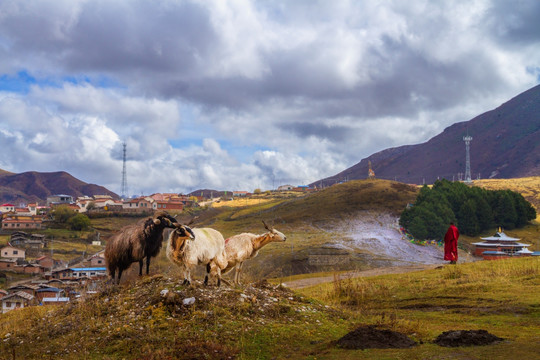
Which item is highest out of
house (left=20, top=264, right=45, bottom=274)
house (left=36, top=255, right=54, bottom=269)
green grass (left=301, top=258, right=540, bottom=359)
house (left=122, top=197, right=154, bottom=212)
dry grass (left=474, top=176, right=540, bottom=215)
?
dry grass (left=474, top=176, right=540, bottom=215)

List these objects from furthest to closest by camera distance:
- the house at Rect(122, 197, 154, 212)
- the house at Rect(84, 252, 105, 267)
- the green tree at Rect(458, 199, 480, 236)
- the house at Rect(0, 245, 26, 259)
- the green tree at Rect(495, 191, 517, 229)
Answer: the house at Rect(122, 197, 154, 212)
the house at Rect(0, 245, 26, 259)
the green tree at Rect(495, 191, 517, 229)
the green tree at Rect(458, 199, 480, 236)
the house at Rect(84, 252, 105, 267)

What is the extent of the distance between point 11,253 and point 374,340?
86343mm

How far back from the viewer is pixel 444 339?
35.3 ft

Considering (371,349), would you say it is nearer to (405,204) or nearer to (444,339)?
(444,339)

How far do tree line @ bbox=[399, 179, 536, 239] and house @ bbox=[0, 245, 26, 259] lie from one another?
2405 inches

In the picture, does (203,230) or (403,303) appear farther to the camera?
(403,303)

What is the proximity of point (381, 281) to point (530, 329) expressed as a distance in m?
11.6

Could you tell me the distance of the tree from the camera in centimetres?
10675

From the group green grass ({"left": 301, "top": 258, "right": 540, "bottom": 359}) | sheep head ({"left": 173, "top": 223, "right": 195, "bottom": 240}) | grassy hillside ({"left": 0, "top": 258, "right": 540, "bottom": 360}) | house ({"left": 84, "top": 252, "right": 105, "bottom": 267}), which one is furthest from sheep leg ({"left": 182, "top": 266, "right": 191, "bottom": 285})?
house ({"left": 84, "top": 252, "right": 105, "bottom": 267})

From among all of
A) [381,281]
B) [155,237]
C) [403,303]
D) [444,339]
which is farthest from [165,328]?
[381,281]

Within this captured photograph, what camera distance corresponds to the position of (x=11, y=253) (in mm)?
84312

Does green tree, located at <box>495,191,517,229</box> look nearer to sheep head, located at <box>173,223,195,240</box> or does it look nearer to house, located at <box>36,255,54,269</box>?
house, located at <box>36,255,54,269</box>

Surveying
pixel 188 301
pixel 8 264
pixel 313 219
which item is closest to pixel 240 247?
pixel 188 301

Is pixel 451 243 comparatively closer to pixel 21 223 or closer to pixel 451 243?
pixel 451 243
